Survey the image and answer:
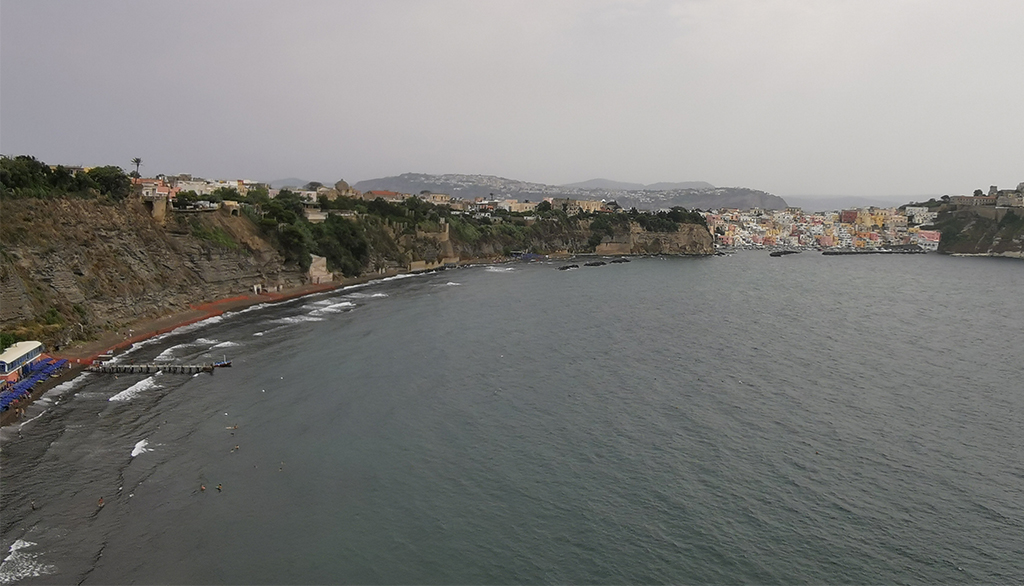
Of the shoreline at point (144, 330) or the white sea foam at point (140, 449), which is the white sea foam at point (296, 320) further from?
the white sea foam at point (140, 449)

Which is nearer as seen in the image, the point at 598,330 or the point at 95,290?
the point at 95,290

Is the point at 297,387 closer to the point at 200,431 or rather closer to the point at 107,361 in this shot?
the point at 200,431

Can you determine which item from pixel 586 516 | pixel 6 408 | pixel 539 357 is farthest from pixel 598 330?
pixel 6 408

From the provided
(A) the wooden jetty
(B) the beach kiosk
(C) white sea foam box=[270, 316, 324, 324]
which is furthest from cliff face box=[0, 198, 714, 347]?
(C) white sea foam box=[270, 316, 324, 324]

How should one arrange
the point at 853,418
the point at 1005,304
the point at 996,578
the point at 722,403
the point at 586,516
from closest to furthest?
1. the point at 996,578
2. the point at 586,516
3. the point at 853,418
4. the point at 722,403
5. the point at 1005,304

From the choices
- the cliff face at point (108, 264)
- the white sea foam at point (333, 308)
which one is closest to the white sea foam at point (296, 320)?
the white sea foam at point (333, 308)
